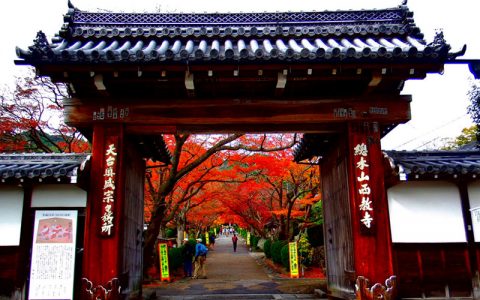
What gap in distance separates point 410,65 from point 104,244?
20.3 ft

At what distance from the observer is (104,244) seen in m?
7.03

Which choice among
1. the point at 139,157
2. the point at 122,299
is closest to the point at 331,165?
the point at 139,157

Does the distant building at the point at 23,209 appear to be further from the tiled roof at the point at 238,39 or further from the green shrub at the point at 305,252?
the green shrub at the point at 305,252

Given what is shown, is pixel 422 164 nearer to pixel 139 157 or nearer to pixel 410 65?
pixel 410 65

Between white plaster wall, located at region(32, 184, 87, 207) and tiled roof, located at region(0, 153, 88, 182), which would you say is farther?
white plaster wall, located at region(32, 184, 87, 207)

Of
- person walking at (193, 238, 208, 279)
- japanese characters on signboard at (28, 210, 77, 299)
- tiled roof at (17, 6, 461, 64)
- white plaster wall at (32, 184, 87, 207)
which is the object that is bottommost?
person walking at (193, 238, 208, 279)

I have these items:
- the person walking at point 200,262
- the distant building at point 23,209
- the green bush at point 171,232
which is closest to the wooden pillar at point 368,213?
the distant building at point 23,209

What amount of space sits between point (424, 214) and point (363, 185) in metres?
1.48

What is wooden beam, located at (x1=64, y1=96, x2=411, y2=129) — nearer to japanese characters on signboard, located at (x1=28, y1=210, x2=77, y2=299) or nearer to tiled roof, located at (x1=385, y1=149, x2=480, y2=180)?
tiled roof, located at (x1=385, y1=149, x2=480, y2=180)

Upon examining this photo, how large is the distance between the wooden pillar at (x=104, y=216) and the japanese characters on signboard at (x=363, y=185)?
14.6 ft

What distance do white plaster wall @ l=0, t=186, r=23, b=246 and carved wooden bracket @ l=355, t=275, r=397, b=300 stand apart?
638cm

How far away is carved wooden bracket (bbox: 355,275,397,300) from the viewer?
7094 millimetres

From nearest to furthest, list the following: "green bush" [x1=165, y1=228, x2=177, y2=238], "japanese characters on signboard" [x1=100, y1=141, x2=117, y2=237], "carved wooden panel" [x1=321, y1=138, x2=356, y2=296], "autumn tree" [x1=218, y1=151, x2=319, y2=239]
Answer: "japanese characters on signboard" [x1=100, y1=141, x2=117, y2=237] < "carved wooden panel" [x1=321, y1=138, x2=356, y2=296] < "autumn tree" [x1=218, y1=151, x2=319, y2=239] < "green bush" [x1=165, y1=228, x2=177, y2=238]

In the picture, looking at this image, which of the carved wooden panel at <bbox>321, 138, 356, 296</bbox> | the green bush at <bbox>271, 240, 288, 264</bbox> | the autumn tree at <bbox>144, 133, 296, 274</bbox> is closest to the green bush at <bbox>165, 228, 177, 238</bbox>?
the green bush at <bbox>271, 240, 288, 264</bbox>
